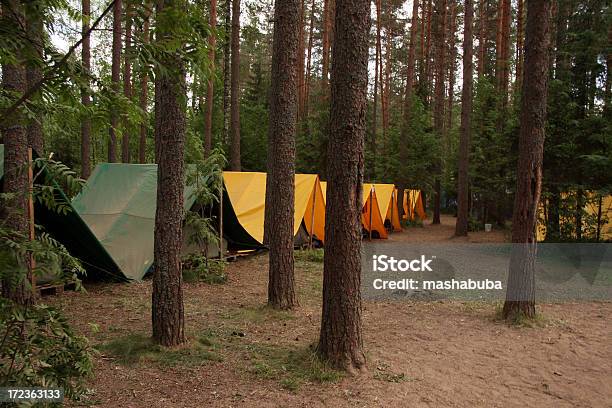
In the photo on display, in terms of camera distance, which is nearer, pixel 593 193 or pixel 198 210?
pixel 198 210

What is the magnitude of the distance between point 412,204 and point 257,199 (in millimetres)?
13668

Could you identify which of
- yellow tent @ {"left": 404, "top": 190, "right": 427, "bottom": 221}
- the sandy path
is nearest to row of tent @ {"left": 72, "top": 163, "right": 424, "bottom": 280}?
the sandy path

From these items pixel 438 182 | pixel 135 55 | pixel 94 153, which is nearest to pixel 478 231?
pixel 438 182

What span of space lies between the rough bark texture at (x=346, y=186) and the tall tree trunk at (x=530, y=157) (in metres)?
2.72

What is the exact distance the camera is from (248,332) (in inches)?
189

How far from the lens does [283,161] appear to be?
5.46m

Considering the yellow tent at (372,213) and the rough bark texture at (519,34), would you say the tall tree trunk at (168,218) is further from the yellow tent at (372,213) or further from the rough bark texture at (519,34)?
the rough bark texture at (519,34)

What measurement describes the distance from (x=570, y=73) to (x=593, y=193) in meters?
2.69

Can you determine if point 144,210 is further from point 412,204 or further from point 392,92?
point 392,92

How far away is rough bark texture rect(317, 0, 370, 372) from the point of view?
3.66 m

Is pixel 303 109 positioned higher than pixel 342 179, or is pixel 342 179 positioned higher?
pixel 303 109

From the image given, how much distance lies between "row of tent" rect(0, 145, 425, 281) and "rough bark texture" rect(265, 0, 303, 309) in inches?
42.3

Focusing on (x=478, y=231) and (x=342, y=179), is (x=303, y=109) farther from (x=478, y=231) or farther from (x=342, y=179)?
(x=342, y=179)

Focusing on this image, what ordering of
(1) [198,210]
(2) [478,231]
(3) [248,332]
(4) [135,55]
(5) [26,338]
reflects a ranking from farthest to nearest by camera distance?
1. (2) [478,231]
2. (1) [198,210]
3. (3) [248,332]
4. (5) [26,338]
5. (4) [135,55]
